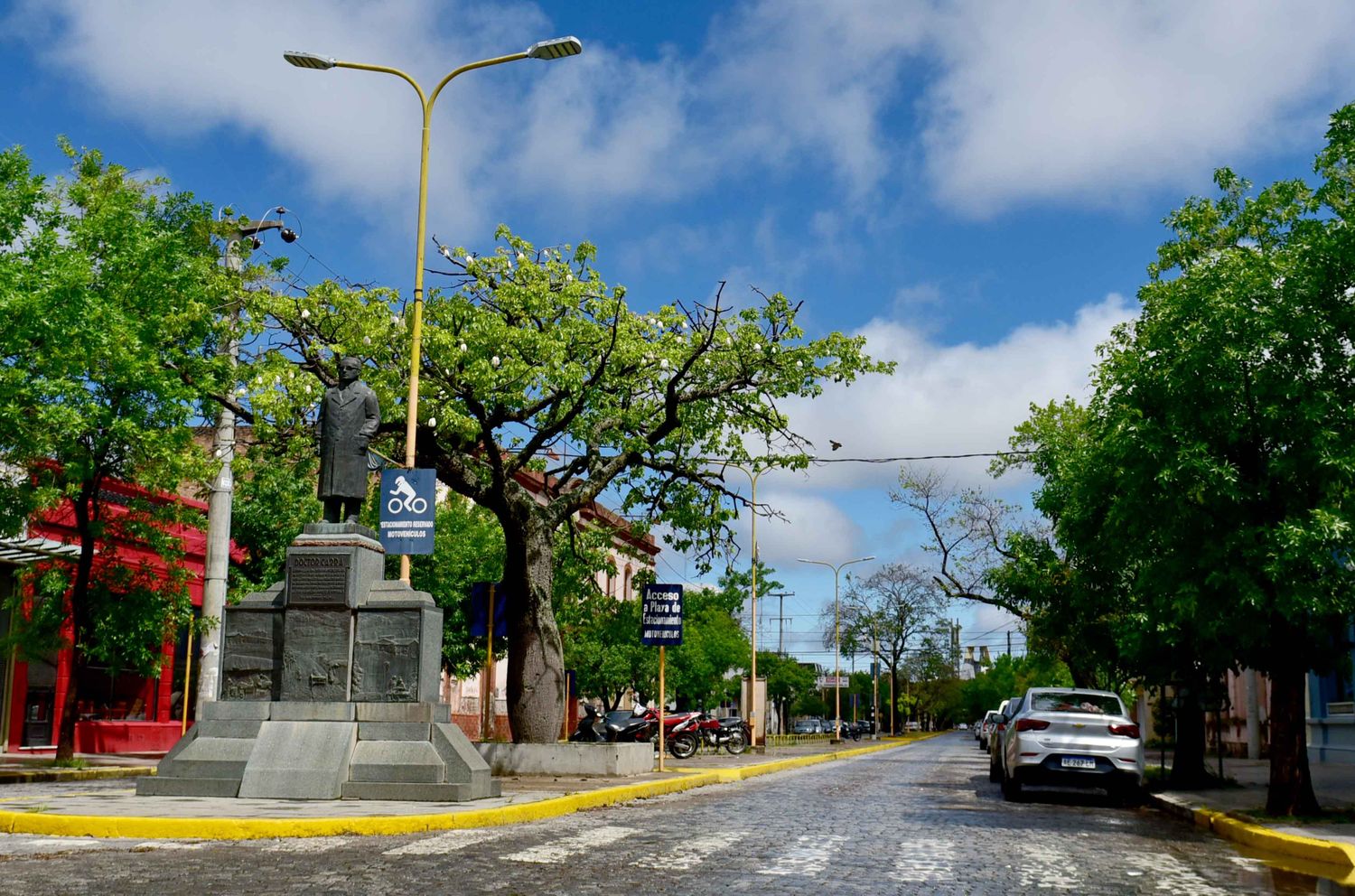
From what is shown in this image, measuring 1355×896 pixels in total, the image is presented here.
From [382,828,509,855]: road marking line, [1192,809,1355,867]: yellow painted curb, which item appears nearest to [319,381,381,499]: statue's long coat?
[382,828,509,855]: road marking line

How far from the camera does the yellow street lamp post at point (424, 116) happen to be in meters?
16.2

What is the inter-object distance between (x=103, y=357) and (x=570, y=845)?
13.0 m

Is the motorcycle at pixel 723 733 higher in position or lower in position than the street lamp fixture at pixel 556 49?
lower

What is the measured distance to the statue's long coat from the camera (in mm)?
14586

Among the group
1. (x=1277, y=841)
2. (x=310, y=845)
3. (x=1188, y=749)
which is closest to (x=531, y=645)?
(x=310, y=845)

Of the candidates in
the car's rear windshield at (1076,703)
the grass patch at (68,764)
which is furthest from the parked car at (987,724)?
the grass patch at (68,764)

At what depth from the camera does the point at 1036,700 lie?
63.4 ft

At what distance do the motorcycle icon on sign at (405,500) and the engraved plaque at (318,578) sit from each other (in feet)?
6.08

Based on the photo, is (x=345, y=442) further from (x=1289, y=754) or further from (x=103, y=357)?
(x=1289, y=754)

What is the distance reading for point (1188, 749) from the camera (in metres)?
21.6

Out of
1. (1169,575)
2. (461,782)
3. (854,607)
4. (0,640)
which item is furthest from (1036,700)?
(854,607)

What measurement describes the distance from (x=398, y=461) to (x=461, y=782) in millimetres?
8390

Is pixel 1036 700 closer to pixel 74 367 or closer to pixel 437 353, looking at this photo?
pixel 437 353

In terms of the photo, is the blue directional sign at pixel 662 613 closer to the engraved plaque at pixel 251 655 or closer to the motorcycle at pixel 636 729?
the motorcycle at pixel 636 729
